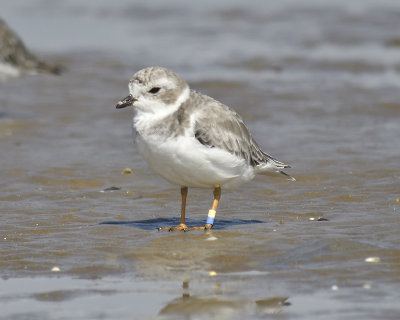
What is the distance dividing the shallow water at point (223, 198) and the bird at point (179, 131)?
0.51 m

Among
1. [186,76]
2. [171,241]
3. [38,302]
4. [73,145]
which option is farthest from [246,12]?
[38,302]

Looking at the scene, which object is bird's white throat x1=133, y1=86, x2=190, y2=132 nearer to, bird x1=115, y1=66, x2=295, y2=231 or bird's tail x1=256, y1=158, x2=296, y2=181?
bird x1=115, y1=66, x2=295, y2=231

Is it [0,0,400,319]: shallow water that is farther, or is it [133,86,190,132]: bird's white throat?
[133,86,190,132]: bird's white throat

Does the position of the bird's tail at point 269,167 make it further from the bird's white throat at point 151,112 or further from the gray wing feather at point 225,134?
the bird's white throat at point 151,112

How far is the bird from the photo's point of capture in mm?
6570

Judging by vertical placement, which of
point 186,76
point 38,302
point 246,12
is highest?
point 246,12

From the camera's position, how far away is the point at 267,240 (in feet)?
21.9

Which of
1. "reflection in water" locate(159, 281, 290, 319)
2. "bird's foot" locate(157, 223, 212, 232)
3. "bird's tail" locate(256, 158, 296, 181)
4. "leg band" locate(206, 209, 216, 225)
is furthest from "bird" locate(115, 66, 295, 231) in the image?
"reflection in water" locate(159, 281, 290, 319)

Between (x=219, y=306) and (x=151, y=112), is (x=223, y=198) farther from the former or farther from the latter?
(x=219, y=306)

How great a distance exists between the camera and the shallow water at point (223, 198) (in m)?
5.52

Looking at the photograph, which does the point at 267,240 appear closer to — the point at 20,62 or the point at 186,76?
the point at 20,62

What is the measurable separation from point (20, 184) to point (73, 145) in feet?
6.12

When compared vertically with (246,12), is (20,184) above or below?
below

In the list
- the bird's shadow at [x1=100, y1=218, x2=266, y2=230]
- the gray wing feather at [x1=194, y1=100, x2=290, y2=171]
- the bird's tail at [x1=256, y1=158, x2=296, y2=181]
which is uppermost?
the gray wing feather at [x1=194, y1=100, x2=290, y2=171]
